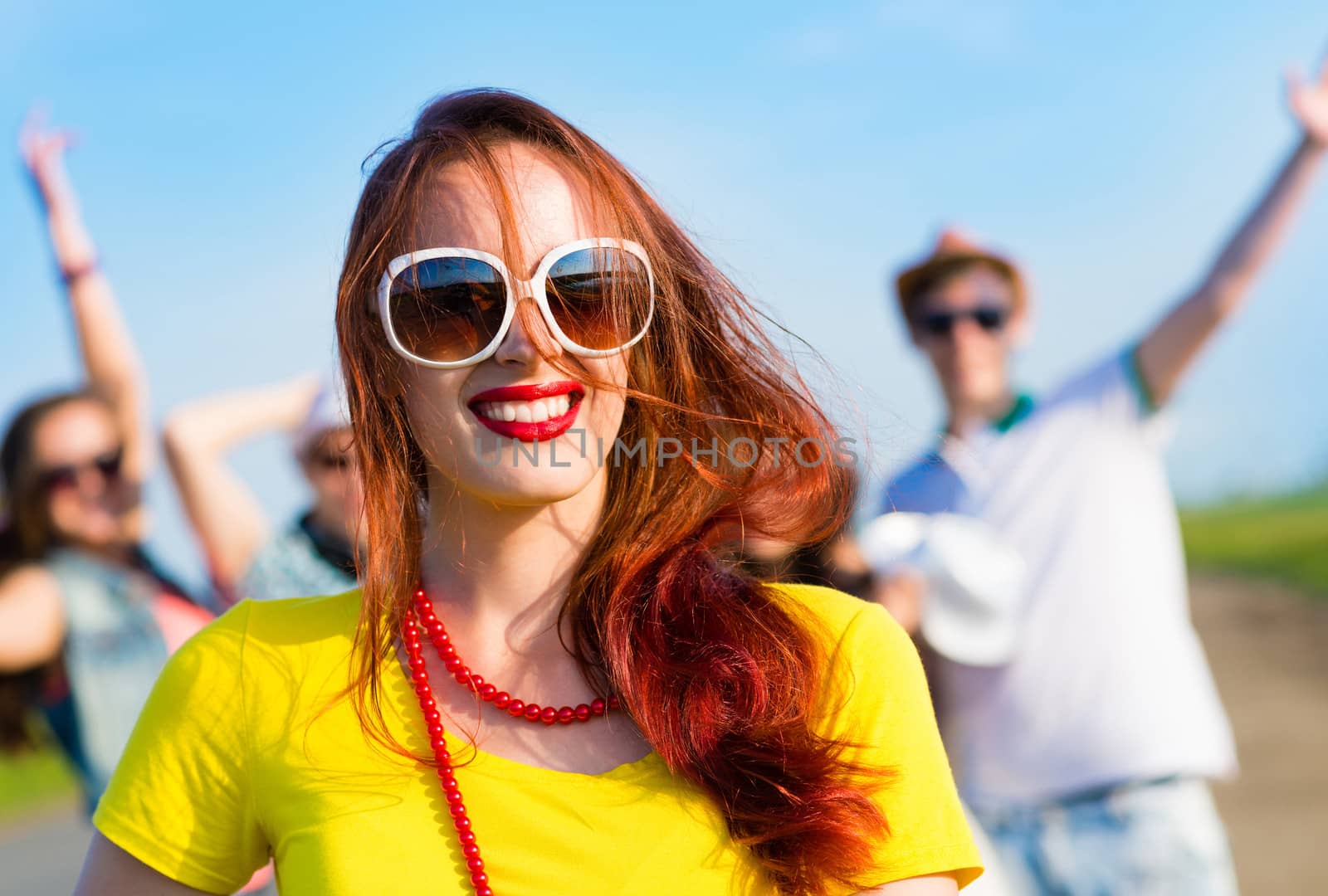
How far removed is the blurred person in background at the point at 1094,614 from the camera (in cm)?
313

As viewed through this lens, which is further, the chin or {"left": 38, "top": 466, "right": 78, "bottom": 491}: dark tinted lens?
{"left": 38, "top": 466, "right": 78, "bottom": 491}: dark tinted lens

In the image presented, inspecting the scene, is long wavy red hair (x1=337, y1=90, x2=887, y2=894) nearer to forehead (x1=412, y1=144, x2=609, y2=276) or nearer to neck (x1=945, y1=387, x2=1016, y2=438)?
forehead (x1=412, y1=144, x2=609, y2=276)

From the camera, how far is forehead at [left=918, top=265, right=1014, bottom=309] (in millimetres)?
3807

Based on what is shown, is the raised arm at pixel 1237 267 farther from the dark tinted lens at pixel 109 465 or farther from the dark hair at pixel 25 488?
the dark hair at pixel 25 488

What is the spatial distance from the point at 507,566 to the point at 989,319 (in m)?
2.54

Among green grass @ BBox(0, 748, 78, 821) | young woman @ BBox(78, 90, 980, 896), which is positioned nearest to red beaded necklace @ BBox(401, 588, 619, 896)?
young woman @ BBox(78, 90, 980, 896)

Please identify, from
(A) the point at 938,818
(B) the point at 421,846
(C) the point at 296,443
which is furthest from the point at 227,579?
(A) the point at 938,818

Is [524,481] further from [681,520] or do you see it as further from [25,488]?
[25,488]

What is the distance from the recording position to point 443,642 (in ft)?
5.24

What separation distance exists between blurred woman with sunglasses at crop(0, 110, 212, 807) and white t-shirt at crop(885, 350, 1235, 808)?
7.13ft

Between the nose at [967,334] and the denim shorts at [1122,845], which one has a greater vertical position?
the nose at [967,334]

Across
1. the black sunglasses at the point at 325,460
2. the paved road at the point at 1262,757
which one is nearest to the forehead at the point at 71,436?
the black sunglasses at the point at 325,460

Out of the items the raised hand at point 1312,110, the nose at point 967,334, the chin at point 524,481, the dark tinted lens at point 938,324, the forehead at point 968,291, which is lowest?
the chin at point 524,481

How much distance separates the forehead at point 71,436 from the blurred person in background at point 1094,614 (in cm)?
250
